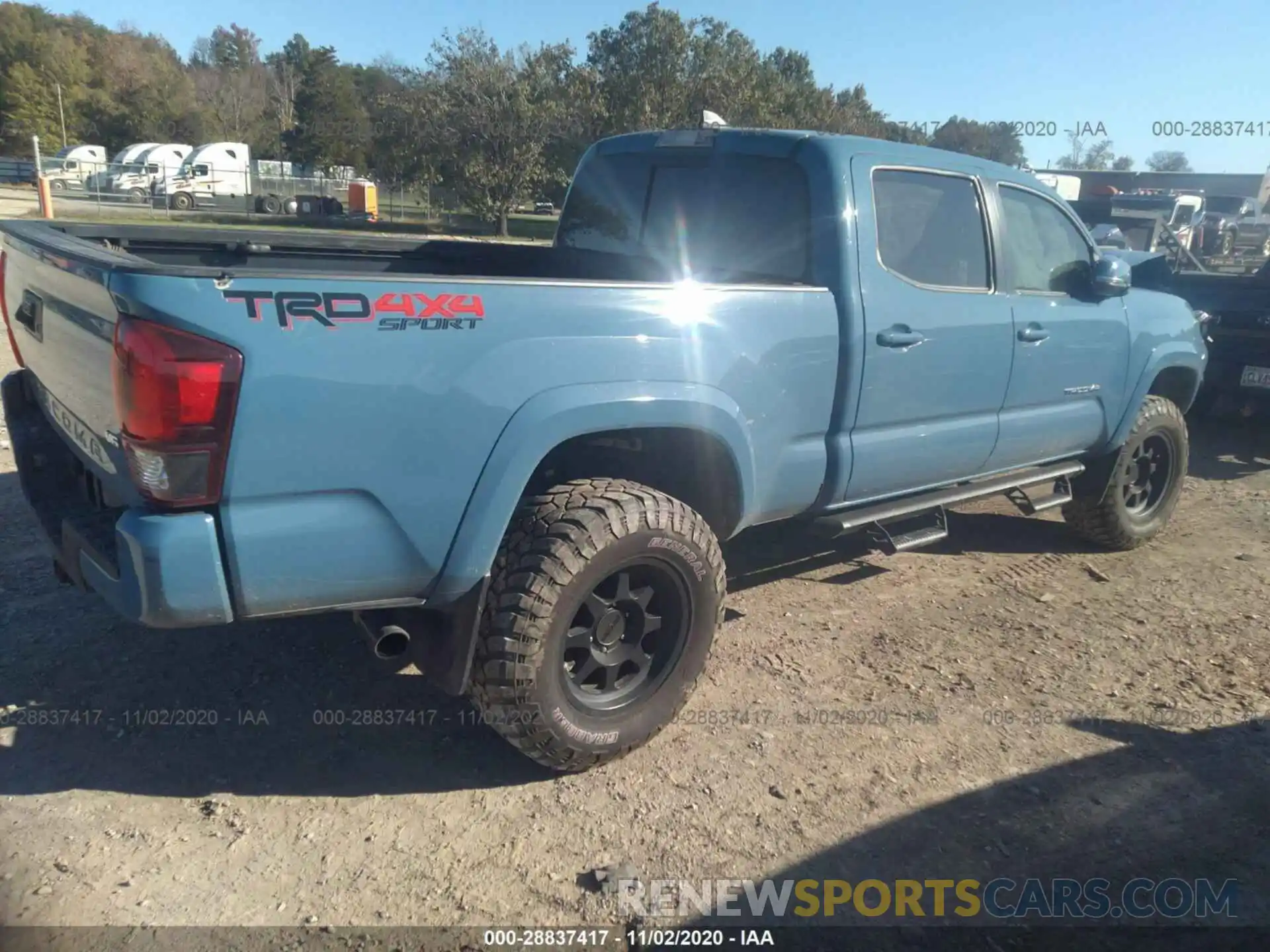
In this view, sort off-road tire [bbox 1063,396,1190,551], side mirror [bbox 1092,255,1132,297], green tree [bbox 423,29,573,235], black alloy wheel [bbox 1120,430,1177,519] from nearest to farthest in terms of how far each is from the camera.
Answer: side mirror [bbox 1092,255,1132,297]
off-road tire [bbox 1063,396,1190,551]
black alloy wheel [bbox 1120,430,1177,519]
green tree [bbox 423,29,573,235]

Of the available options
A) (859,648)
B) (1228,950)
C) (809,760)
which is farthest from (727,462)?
(1228,950)

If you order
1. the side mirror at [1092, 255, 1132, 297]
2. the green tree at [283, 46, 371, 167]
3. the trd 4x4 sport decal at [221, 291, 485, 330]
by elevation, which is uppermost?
the green tree at [283, 46, 371, 167]

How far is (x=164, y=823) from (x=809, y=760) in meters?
2.03

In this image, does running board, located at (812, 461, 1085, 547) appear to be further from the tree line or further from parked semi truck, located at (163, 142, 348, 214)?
parked semi truck, located at (163, 142, 348, 214)

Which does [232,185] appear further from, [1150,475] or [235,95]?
[1150,475]

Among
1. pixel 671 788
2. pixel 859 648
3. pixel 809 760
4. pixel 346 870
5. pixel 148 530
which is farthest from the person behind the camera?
pixel 859 648

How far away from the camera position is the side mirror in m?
4.71

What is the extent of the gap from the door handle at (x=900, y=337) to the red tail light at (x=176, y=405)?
93.3 inches

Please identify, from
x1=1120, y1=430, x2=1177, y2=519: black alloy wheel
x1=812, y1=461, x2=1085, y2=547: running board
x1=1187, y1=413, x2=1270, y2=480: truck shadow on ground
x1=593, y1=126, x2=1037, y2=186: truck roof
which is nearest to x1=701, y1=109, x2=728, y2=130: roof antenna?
x1=593, y1=126, x2=1037, y2=186: truck roof

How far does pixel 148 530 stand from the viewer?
2.33m

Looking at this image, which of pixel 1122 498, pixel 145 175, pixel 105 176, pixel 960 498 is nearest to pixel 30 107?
pixel 105 176

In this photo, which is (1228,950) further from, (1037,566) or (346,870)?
(1037,566)

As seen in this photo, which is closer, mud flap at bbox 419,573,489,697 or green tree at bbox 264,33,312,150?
mud flap at bbox 419,573,489,697

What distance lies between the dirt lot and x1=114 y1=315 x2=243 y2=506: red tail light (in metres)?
1.11
